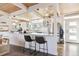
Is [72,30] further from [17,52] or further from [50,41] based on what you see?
[17,52]

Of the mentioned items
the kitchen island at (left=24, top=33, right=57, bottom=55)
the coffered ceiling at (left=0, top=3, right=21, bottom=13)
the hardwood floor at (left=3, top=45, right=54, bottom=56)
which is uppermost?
the coffered ceiling at (left=0, top=3, right=21, bottom=13)

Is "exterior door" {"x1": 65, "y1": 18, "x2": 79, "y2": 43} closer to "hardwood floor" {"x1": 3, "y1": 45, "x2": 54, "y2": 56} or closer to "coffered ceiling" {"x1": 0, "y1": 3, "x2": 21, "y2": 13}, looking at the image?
"hardwood floor" {"x1": 3, "y1": 45, "x2": 54, "y2": 56}

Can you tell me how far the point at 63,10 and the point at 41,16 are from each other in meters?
0.42

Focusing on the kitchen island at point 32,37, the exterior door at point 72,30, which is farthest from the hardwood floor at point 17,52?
the exterior door at point 72,30

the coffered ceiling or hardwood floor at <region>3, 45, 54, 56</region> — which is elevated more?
the coffered ceiling

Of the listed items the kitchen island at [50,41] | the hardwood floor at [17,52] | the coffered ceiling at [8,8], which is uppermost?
the coffered ceiling at [8,8]

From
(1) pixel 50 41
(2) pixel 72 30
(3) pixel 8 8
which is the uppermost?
(3) pixel 8 8

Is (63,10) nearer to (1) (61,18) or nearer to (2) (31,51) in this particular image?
(1) (61,18)

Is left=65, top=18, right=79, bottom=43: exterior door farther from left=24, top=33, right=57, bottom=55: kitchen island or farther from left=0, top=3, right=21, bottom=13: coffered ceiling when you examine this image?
left=0, top=3, right=21, bottom=13: coffered ceiling

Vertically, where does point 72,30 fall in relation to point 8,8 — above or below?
below

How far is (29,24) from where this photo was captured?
1971mm

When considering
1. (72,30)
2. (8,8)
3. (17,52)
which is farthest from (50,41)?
(8,8)

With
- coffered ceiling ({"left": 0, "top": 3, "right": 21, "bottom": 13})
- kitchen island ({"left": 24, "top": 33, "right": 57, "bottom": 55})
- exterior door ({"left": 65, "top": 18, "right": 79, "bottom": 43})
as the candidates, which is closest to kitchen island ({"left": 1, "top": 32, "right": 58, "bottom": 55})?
kitchen island ({"left": 24, "top": 33, "right": 57, "bottom": 55})

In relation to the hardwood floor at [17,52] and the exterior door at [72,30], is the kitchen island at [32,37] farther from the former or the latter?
the exterior door at [72,30]
